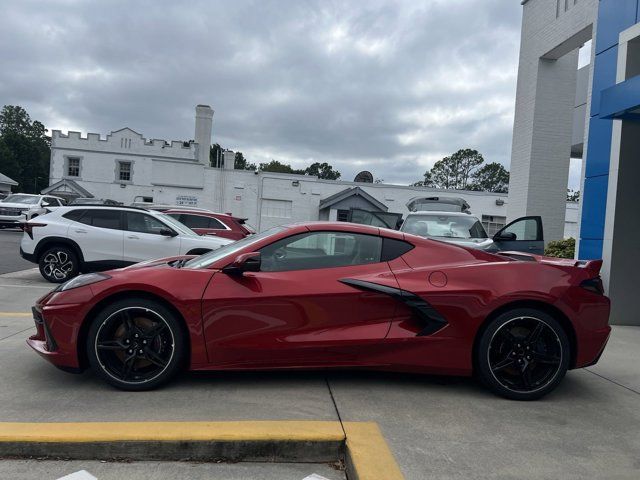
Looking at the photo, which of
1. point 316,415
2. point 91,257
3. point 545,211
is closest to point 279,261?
point 316,415

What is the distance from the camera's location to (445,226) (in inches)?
A: 402

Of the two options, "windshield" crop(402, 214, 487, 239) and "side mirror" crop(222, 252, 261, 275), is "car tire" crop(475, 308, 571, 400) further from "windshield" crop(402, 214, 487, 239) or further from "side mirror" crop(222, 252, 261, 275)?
"windshield" crop(402, 214, 487, 239)

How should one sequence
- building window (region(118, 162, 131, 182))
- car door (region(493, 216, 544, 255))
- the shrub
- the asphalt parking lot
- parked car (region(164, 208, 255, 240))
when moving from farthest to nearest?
building window (region(118, 162, 131, 182))
parked car (region(164, 208, 255, 240))
the shrub
car door (region(493, 216, 544, 255))
the asphalt parking lot

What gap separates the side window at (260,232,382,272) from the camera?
411 centimetres

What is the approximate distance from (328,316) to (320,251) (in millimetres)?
553

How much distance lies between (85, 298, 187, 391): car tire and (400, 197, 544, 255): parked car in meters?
5.39

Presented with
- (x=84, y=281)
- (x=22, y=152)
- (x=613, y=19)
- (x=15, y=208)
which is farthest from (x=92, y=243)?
(x=22, y=152)

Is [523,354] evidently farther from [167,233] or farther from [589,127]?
[167,233]

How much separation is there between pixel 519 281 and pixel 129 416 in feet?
9.81

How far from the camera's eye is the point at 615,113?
6.72m

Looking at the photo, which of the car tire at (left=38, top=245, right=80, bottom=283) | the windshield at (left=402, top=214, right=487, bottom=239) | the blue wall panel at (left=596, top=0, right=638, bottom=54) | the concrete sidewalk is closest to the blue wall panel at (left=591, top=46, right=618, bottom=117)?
the blue wall panel at (left=596, top=0, right=638, bottom=54)

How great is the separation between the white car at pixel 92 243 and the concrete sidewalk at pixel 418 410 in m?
4.87

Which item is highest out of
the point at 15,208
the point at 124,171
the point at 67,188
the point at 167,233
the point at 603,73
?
the point at 603,73

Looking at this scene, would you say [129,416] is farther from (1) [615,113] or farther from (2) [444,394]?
(1) [615,113]
